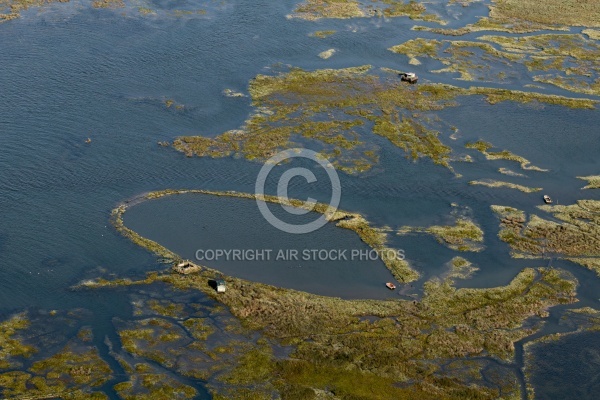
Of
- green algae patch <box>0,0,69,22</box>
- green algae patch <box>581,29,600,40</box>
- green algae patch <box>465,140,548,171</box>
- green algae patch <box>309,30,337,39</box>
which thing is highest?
green algae patch <box>0,0,69,22</box>

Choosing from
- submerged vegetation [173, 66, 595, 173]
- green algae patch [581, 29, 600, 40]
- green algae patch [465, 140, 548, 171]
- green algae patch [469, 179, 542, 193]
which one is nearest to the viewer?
green algae patch [469, 179, 542, 193]

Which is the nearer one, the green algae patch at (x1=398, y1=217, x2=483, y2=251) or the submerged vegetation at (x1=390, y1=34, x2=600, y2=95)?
the green algae patch at (x1=398, y1=217, x2=483, y2=251)

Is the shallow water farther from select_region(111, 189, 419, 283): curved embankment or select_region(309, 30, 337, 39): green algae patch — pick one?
select_region(309, 30, 337, 39): green algae patch

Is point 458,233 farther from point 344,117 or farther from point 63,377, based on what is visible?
point 63,377

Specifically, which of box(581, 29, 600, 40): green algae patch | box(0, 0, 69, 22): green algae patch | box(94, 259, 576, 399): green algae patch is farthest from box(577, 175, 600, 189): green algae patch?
box(0, 0, 69, 22): green algae patch

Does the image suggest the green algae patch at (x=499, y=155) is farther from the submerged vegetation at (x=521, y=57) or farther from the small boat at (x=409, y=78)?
the submerged vegetation at (x=521, y=57)

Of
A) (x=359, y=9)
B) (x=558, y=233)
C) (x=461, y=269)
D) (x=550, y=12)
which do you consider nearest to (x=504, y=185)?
(x=558, y=233)

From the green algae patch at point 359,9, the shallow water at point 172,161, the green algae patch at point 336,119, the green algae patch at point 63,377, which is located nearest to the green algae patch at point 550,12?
the green algae patch at point 359,9

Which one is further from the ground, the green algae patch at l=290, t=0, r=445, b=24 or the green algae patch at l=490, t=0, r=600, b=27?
the green algae patch at l=290, t=0, r=445, b=24
